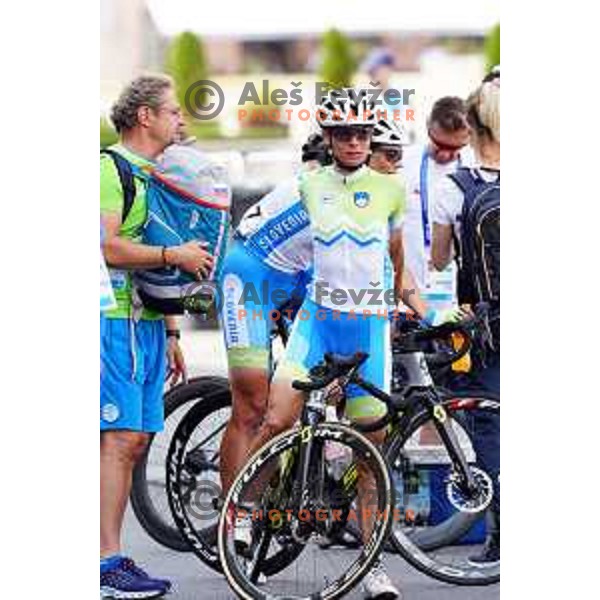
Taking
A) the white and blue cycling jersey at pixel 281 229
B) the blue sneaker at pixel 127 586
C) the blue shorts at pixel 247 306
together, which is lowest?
the blue sneaker at pixel 127 586

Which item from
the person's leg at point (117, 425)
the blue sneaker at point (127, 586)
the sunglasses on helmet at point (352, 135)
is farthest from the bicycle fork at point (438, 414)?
the blue sneaker at point (127, 586)

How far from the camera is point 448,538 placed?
643 inches

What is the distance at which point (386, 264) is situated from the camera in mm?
16156

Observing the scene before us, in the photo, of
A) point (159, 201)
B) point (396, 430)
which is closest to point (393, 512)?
point (396, 430)

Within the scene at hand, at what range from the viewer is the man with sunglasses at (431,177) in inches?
637

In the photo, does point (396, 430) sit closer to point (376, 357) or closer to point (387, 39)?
point (376, 357)

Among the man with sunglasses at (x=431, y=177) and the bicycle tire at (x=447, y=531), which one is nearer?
the man with sunglasses at (x=431, y=177)

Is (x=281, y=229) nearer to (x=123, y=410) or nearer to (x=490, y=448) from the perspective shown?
(x=123, y=410)

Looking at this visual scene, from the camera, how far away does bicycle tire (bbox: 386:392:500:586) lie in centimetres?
1628

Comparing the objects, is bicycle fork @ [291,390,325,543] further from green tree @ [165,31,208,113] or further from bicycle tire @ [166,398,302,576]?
green tree @ [165,31,208,113]

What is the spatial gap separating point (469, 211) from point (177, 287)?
3.21 feet

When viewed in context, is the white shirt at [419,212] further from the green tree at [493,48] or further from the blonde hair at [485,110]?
the green tree at [493,48]

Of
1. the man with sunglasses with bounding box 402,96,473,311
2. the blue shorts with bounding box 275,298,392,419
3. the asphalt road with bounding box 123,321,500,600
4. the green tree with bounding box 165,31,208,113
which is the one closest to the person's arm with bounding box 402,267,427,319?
the man with sunglasses with bounding box 402,96,473,311

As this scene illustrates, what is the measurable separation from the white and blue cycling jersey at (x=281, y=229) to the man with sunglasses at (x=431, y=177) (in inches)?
13.5
